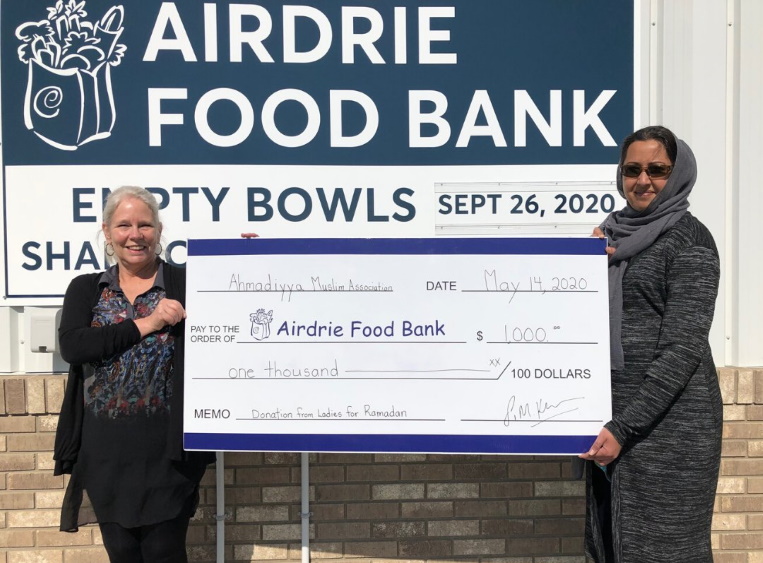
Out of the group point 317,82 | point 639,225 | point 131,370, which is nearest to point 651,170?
point 639,225

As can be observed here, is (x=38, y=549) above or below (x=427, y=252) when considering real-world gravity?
below

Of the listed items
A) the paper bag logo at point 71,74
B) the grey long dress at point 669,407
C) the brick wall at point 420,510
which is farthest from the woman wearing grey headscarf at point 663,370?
the paper bag logo at point 71,74

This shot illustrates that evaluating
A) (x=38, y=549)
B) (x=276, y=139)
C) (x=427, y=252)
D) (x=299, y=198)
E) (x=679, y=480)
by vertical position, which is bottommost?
(x=38, y=549)

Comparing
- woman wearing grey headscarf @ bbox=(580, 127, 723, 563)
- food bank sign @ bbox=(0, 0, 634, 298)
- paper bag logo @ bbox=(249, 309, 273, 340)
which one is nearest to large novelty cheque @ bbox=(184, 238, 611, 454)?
paper bag logo @ bbox=(249, 309, 273, 340)

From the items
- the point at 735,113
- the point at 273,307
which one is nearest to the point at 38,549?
the point at 273,307

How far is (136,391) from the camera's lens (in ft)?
8.41

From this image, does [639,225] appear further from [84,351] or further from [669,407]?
[84,351]

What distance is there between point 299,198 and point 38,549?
2147 millimetres

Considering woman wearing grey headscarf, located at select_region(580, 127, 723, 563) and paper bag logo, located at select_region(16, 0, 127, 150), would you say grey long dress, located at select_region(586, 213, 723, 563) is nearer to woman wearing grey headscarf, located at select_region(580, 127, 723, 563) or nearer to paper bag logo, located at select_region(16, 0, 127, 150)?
woman wearing grey headscarf, located at select_region(580, 127, 723, 563)

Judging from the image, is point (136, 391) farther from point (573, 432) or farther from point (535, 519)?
point (535, 519)

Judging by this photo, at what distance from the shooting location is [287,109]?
3457 millimetres

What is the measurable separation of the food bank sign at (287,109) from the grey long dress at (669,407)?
1.28m

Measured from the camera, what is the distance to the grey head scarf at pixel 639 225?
92.7 inches
